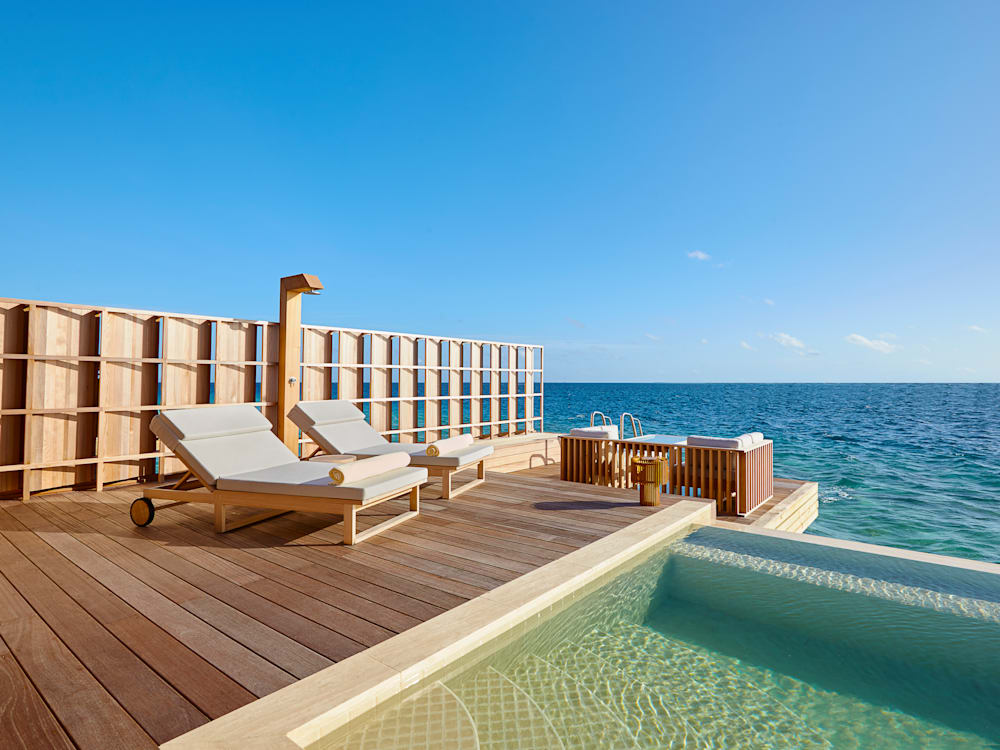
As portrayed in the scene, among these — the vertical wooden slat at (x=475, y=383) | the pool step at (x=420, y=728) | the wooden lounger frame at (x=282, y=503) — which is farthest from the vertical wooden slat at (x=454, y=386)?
the pool step at (x=420, y=728)

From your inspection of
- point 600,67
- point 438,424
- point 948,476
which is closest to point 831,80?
point 600,67

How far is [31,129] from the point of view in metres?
8.51

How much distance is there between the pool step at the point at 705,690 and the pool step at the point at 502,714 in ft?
1.56

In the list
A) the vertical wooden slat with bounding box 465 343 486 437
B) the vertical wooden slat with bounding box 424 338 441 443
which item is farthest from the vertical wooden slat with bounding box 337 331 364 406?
the vertical wooden slat with bounding box 465 343 486 437

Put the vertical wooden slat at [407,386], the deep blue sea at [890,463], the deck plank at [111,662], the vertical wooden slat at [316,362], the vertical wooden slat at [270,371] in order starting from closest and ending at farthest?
the deck plank at [111,662] < the vertical wooden slat at [270,371] < the vertical wooden slat at [316,362] < the vertical wooden slat at [407,386] < the deep blue sea at [890,463]

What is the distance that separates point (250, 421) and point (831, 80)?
409 inches

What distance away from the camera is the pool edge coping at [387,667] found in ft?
4.36

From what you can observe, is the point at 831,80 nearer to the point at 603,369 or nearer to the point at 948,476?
the point at 948,476

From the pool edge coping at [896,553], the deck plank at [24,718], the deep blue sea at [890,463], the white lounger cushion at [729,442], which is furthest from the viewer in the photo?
the deep blue sea at [890,463]

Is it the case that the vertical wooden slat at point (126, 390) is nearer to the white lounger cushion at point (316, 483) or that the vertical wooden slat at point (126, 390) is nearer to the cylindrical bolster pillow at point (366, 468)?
the white lounger cushion at point (316, 483)

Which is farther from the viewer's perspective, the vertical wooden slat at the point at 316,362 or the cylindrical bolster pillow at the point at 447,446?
the vertical wooden slat at the point at 316,362

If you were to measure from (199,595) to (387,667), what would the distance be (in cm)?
115

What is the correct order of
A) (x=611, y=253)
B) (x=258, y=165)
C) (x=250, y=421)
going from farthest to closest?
1. (x=611, y=253)
2. (x=258, y=165)
3. (x=250, y=421)

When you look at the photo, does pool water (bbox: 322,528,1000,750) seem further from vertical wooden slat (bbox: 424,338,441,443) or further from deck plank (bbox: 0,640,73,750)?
vertical wooden slat (bbox: 424,338,441,443)
